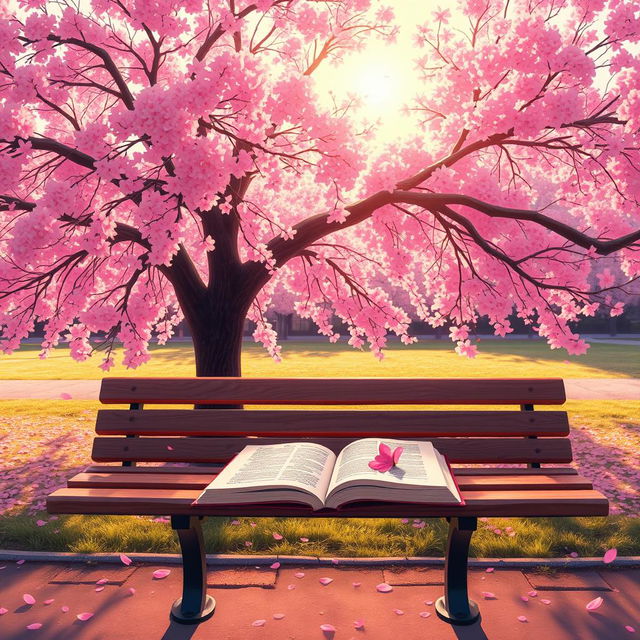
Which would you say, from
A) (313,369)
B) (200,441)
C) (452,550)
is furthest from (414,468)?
(313,369)

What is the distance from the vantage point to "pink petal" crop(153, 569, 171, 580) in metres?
3.85

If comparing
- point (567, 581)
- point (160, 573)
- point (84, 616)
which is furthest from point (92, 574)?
point (567, 581)

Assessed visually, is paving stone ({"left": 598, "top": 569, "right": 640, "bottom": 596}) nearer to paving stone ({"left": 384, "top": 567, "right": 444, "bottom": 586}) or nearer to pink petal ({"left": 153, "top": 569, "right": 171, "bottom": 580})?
paving stone ({"left": 384, "top": 567, "right": 444, "bottom": 586})

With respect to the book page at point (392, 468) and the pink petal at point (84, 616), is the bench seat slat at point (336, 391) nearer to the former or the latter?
the book page at point (392, 468)

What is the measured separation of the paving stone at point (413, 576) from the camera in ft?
12.3

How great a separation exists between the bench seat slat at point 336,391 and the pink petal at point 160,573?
1.13m

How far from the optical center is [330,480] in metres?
3.01

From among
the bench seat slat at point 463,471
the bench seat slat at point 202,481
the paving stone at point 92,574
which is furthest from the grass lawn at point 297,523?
the bench seat slat at point 202,481

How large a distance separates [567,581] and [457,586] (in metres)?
0.86

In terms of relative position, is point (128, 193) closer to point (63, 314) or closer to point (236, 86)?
point (236, 86)

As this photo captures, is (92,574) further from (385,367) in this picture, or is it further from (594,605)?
(385,367)

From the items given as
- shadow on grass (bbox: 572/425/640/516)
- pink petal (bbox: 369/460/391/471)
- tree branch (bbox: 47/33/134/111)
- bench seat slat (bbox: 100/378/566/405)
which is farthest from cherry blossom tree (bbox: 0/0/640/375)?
pink petal (bbox: 369/460/391/471)

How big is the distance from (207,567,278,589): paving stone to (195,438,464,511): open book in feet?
3.13

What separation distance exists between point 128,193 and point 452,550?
15.4 feet
